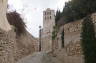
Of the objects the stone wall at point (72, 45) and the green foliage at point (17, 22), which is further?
the stone wall at point (72, 45)

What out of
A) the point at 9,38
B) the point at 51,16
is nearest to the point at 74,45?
the point at 9,38

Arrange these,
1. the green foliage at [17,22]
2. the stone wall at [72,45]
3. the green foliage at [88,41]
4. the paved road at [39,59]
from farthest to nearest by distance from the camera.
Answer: the paved road at [39,59]
the stone wall at [72,45]
the green foliage at [17,22]
the green foliage at [88,41]

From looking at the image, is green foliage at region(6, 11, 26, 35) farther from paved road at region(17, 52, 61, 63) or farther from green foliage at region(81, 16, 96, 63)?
green foliage at region(81, 16, 96, 63)

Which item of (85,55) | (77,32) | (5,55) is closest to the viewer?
(5,55)

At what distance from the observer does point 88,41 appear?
1103 cm

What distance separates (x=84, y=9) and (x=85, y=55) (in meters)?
3.10

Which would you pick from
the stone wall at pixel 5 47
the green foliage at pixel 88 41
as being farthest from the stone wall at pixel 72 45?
the stone wall at pixel 5 47

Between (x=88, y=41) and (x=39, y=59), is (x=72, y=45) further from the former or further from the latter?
(x=39, y=59)

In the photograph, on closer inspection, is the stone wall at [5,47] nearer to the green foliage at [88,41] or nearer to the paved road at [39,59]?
the green foliage at [88,41]

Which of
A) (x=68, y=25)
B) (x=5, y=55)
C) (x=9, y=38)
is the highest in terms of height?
(x=68, y=25)

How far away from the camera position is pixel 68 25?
567 inches

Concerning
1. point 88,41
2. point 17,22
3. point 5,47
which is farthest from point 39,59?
point 5,47

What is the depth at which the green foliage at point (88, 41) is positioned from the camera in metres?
10.7

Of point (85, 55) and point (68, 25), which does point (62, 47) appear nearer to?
point (68, 25)
